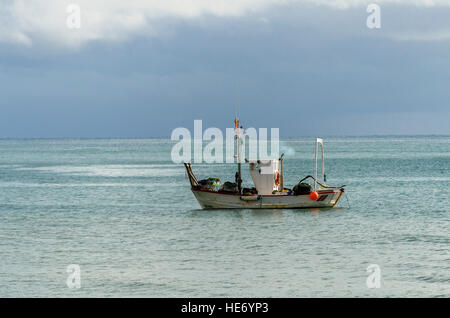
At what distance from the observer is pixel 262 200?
145 feet

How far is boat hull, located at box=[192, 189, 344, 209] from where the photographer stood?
145 feet

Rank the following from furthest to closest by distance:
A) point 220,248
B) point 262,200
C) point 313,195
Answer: point 313,195
point 262,200
point 220,248

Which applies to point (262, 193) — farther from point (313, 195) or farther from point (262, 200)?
point (313, 195)

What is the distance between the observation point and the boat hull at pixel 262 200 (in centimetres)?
4412

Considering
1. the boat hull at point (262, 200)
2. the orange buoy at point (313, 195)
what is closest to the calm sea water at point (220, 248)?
the boat hull at point (262, 200)

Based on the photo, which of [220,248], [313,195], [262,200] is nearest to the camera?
[220,248]

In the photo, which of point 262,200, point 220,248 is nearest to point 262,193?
point 262,200

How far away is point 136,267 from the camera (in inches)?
1128

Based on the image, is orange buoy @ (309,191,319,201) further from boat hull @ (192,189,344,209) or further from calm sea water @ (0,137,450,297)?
calm sea water @ (0,137,450,297)

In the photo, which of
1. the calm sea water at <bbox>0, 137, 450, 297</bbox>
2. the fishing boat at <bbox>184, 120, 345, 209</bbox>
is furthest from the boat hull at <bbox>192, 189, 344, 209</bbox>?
the calm sea water at <bbox>0, 137, 450, 297</bbox>

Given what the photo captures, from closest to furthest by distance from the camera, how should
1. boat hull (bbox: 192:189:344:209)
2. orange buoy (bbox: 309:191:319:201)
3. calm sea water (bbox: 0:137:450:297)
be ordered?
calm sea water (bbox: 0:137:450:297)
boat hull (bbox: 192:189:344:209)
orange buoy (bbox: 309:191:319:201)
